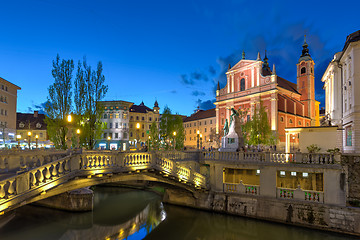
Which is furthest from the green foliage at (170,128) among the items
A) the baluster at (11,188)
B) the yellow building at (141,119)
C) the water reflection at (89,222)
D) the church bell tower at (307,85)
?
the church bell tower at (307,85)

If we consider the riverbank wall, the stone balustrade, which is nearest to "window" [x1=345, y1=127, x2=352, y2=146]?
the stone balustrade

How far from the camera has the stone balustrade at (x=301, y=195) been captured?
→ 17328 millimetres

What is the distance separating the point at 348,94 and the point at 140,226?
30547 mm

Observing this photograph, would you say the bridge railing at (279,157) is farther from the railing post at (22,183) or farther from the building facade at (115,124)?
the building facade at (115,124)

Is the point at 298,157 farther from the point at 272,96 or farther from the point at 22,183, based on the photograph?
the point at 272,96

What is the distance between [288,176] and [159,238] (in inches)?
550

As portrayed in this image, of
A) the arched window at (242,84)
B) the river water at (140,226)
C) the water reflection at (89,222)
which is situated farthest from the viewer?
the arched window at (242,84)

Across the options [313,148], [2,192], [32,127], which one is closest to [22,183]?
[2,192]

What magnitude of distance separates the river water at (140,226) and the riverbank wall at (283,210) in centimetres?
53

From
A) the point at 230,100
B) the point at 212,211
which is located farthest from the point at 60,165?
the point at 230,100

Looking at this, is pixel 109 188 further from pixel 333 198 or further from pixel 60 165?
pixel 333 198

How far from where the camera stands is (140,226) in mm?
19031

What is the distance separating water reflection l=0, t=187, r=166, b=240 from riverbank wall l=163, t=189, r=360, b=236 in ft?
15.4

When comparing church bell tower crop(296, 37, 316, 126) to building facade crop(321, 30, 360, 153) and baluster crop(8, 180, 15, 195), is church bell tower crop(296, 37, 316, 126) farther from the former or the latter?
baluster crop(8, 180, 15, 195)
